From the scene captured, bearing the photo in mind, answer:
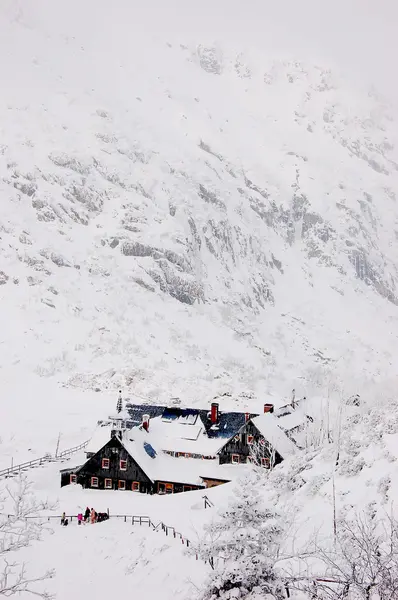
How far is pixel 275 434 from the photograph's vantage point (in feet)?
159

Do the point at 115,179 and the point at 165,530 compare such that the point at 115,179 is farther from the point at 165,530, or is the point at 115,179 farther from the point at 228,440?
the point at 165,530

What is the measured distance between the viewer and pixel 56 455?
51.6 meters

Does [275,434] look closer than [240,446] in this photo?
No

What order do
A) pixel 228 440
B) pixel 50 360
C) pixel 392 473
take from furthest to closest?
pixel 50 360, pixel 228 440, pixel 392 473

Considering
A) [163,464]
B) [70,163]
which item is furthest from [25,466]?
[70,163]

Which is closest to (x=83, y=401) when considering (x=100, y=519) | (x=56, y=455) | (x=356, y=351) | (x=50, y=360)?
(x=50, y=360)

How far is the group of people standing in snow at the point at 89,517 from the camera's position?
34.2 meters

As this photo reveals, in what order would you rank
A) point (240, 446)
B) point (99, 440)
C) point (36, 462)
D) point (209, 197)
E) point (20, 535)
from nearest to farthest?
point (20, 535), point (99, 440), point (240, 446), point (36, 462), point (209, 197)

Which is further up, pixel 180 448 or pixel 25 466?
pixel 180 448

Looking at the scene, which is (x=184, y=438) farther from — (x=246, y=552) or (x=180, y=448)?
(x=246, y=552)

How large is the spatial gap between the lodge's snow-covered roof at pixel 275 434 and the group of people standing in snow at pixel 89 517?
17.4 metres

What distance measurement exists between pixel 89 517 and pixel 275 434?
66.4 ft

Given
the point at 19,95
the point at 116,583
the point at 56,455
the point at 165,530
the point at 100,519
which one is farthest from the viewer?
the point at 19,95

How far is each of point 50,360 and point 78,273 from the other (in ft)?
118
